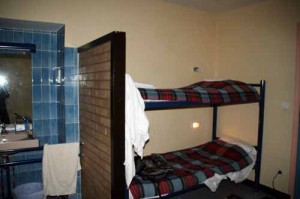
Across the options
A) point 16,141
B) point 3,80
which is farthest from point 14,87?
point 16,141

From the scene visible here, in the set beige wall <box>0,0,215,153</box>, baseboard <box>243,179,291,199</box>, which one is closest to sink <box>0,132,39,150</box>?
beige wall <box>0,0,215,153</box>

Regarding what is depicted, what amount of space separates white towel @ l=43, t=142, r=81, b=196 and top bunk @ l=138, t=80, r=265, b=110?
3.20ft

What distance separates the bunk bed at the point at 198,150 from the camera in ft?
7.04

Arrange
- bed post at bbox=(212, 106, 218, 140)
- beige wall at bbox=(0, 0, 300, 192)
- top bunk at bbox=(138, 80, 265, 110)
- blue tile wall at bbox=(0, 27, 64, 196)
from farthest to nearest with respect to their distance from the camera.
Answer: bed post at bbox=(212, 106, 218, 140) < blue tile wall at bbox=(0, 27, 64, 196) < beige wall at bbox=(0, 0, 300, 192) < top bunk at bbox=(138, 80, 265, 110)

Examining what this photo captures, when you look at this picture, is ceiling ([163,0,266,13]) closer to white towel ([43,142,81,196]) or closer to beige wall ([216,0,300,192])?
beige wall ([216,0,300,192])

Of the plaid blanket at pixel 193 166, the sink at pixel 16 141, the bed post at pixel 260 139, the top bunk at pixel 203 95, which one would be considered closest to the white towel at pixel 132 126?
the top bunk at pixel 203 95

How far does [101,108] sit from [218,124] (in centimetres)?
257

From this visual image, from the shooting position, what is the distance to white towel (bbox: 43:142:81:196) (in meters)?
2.37

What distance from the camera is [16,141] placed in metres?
2.43

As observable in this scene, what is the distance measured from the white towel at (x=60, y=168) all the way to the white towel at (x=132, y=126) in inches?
38.6

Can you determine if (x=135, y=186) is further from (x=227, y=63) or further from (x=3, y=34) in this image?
(x=227, y=63)

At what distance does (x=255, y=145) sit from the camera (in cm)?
327

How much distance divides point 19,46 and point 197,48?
251cm

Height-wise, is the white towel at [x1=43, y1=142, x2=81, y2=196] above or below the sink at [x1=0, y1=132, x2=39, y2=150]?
below
